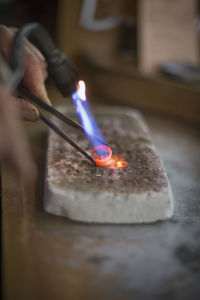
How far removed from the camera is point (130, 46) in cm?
195

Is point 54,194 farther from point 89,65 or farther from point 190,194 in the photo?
point 89,65

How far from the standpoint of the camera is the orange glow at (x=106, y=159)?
0.93 meters

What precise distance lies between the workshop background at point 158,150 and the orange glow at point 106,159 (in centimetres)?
17

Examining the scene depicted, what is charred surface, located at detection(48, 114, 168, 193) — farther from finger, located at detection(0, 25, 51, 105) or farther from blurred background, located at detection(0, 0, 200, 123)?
blurred background, located at detection(0, 0, 200, 123)

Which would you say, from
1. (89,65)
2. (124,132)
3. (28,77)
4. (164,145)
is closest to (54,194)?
(28,77)

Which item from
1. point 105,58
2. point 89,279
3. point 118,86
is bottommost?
point 89,279

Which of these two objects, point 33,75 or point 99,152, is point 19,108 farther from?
point 99,152

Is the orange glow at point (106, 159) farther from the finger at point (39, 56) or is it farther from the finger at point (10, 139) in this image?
the finger at point (10, 139)

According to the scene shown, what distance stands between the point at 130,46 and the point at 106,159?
119cm

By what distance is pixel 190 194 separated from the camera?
38.1 inches

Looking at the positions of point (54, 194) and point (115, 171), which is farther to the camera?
point (115, 171)

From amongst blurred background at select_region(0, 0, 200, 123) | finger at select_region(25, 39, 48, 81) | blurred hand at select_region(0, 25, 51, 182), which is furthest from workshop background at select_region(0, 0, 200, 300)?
finger at select_region(25, 39, 48, 81)

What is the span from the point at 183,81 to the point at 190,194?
0.72 meters

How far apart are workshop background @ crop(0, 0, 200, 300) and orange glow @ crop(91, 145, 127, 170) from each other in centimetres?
17
